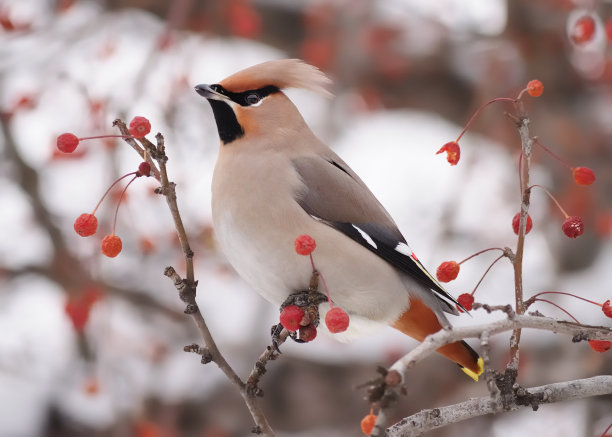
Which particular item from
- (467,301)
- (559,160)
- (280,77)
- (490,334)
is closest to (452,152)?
(559,160)

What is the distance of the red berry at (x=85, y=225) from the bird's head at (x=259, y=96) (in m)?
0.71

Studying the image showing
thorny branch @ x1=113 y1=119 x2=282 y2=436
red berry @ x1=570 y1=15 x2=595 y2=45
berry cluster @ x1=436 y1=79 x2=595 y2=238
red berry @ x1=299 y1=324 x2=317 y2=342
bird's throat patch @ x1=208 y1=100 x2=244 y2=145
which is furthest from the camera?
red berry @ x1=570 y1=15 x2=595 y2=45

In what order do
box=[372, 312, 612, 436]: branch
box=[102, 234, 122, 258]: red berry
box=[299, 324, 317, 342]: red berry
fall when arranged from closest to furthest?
box=[372, 312, 612, 436]: branch → box=[102, 234, 122, 258]: red berry → box=[299, 324, 317, 342]: red berry

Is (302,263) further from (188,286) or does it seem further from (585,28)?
(585,28)

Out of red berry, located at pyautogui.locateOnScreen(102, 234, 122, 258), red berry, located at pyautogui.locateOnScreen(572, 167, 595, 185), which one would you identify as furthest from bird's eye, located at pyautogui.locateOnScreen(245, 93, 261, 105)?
red berry, located at pyautogui.locateOnScreen(572, 167, 595, 185)

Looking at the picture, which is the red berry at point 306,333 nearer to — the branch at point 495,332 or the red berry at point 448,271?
the red berry at point 448,271

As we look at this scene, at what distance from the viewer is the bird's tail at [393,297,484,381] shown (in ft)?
8.39

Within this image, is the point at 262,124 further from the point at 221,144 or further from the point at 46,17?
the point at 46,17

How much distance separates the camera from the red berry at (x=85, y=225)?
1999 mm

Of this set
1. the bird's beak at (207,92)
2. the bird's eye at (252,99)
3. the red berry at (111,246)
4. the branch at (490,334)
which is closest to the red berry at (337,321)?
the branch at (490,334)

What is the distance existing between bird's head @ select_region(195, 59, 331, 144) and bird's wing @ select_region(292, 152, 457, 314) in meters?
0.18

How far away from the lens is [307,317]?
7.01 feet

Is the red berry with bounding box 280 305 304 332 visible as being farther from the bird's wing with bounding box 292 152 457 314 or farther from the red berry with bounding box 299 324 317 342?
the bird's wing with bounding box 292 152 457 314

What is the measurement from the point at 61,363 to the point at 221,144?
2.54 metres
